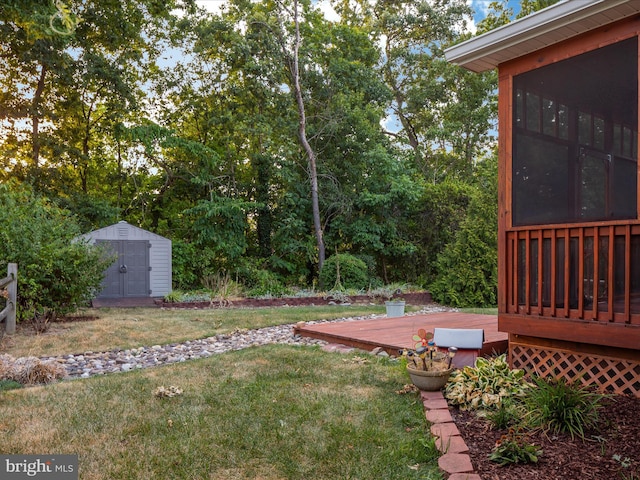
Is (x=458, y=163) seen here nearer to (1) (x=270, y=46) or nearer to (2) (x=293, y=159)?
(2) (x=293, y=159)

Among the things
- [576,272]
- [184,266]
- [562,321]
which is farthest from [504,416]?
[184,266]

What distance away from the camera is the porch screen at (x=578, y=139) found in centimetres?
352

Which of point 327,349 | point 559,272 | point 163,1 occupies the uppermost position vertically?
point 163,1

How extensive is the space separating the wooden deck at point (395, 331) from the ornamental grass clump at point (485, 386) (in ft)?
3.72

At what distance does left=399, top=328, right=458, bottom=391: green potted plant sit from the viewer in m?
3.56

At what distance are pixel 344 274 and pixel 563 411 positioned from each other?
9.10 m

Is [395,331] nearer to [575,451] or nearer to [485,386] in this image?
[485,386]

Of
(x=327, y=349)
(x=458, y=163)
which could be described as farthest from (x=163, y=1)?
(x=458, y=163)

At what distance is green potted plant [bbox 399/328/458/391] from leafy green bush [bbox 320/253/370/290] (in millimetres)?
7980

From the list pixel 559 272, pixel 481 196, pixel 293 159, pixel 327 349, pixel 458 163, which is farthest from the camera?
pixel 458 163

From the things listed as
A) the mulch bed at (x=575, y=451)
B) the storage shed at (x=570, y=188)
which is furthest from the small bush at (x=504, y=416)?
the storage shed at (x=570, y=188)

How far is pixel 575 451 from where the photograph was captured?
8.55 ft

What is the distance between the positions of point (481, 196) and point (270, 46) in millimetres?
7202

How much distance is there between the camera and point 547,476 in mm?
2336
